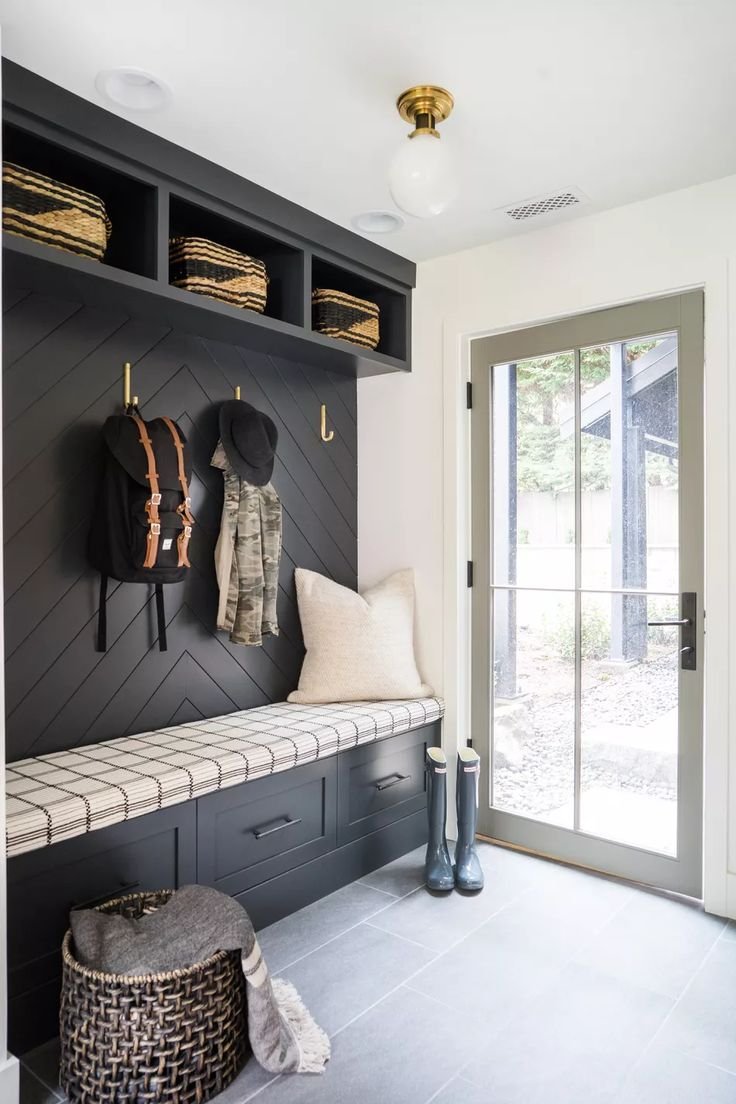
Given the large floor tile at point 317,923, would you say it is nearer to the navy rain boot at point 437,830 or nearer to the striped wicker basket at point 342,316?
the navy rain boot at point 437,830

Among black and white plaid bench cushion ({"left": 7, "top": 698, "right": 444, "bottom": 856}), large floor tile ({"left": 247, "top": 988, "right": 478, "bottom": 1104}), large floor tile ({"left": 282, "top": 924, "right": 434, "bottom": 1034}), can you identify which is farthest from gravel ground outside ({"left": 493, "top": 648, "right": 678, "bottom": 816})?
large floor tile ({"left": 247, "top": 988, "right": 478, "bottom": 1104})

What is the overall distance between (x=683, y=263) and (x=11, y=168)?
6.73ft

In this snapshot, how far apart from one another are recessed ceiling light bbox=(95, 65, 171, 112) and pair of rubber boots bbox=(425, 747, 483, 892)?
2.24m

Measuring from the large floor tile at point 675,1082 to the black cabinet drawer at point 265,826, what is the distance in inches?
45.3

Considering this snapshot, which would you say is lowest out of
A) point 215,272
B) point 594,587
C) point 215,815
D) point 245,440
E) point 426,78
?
point 215,815

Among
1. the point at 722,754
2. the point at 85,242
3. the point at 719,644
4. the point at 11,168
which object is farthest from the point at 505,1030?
the point at 11,168

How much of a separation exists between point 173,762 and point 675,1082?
1.46 meters

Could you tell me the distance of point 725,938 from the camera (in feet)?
7.68

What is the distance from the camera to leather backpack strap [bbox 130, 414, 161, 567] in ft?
7.58

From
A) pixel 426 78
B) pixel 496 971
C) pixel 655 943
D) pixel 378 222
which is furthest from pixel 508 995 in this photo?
pixel 378 222

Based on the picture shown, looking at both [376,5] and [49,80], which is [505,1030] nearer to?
[376,5]

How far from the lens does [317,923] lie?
7.98 feet

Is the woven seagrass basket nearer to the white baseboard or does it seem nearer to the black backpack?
the white baseboard

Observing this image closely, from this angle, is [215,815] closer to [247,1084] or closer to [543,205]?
[247,1084]
